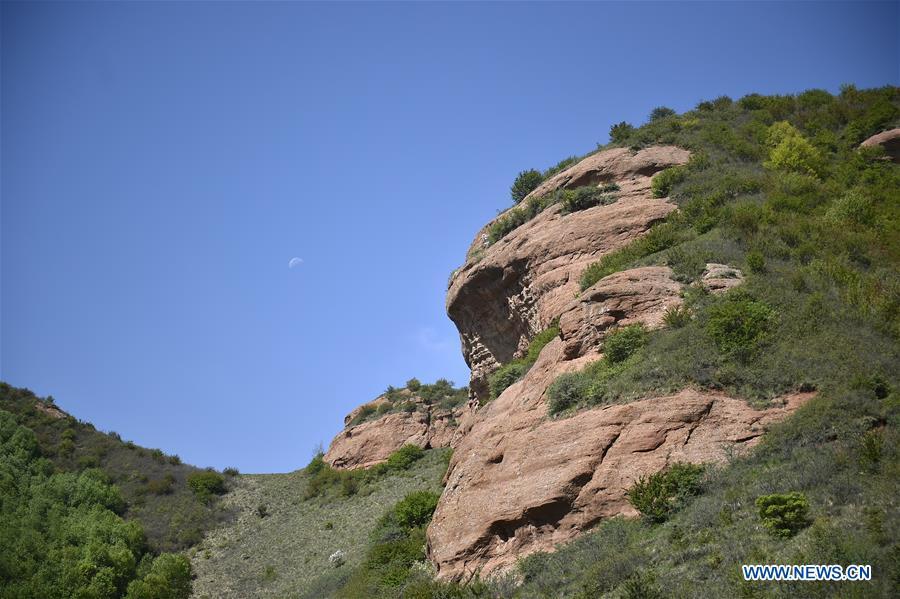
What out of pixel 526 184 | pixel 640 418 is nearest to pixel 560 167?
pixel 526 184

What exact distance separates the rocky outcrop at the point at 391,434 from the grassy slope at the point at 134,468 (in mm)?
9042

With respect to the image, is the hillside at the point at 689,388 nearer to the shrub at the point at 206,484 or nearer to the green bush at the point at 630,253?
the green bush at the point at 630,253

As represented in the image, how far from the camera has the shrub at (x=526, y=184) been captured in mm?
37281

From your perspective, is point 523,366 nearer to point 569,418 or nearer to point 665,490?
point 569,418

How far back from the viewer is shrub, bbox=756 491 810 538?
1090 cm

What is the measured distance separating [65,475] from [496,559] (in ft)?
111

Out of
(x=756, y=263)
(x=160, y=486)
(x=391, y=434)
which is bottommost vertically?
(x=756, y=263)

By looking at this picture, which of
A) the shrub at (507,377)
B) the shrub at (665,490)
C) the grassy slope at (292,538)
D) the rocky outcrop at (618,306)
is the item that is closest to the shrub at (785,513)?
the shrub at (665,490)

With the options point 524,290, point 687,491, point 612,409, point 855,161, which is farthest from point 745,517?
point 855,161

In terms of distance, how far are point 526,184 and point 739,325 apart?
21074 millimetres

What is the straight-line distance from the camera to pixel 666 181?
28.3 meters

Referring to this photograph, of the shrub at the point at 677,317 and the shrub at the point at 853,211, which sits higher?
the shrub at the point at 853,211

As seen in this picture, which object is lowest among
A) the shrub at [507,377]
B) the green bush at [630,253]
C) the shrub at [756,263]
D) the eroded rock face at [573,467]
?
the eroded rock face at [573,467]

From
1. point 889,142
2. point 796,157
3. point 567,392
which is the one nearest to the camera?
point 567,392
